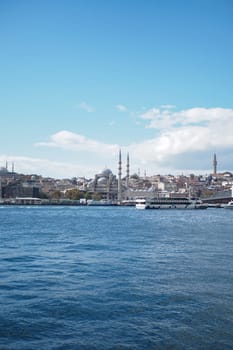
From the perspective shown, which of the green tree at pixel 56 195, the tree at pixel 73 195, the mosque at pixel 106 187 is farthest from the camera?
the mosque at pixel 106 187

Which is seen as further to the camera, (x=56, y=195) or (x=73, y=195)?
(x=56, y=195)

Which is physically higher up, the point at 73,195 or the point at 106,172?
the point at 106,172

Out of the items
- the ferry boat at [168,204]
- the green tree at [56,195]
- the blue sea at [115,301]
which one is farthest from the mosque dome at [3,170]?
the blue sea at [115,301]

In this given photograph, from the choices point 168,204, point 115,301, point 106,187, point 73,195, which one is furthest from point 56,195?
point 115,301

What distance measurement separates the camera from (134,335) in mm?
6434

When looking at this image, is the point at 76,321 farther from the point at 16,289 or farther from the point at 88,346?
the point at 16,289

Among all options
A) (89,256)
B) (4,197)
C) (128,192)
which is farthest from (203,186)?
(89,256)

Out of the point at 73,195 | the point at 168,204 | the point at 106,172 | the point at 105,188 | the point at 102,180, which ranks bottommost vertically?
the point at 168,204

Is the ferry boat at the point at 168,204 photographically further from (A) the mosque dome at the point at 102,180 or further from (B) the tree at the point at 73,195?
(A) the mosque dome at the point at 102,180

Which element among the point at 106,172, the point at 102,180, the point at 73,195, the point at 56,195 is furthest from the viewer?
the point at 106,172

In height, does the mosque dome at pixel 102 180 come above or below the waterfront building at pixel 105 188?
above

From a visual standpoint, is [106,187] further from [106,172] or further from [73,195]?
[73,195]

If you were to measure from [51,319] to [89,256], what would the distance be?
6941 millimetres

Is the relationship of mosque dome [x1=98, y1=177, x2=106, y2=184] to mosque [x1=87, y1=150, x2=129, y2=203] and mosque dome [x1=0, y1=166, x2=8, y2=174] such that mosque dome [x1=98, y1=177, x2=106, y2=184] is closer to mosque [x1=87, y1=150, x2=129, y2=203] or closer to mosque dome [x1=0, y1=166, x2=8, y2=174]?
mosque [x1=87, y1=150, x2=129, y2=203]
